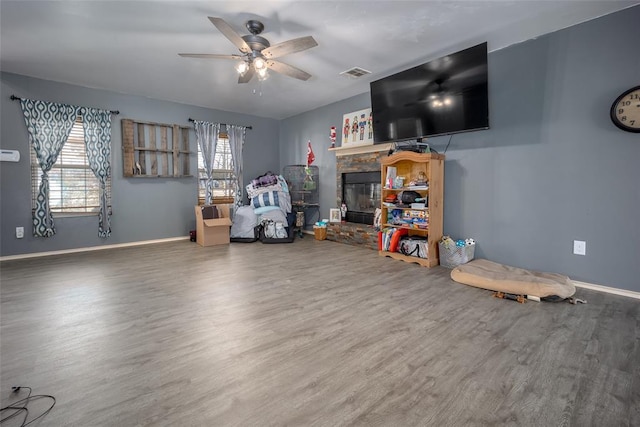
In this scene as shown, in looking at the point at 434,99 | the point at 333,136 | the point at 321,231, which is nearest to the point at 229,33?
the point at 434,99

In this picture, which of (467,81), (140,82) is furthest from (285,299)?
(140,82)

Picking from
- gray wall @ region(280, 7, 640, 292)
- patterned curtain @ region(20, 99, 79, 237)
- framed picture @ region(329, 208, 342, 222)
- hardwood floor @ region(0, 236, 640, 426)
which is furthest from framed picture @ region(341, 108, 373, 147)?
patterned curtain @ region(20, 99, 79, 237)

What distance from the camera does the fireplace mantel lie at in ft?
15.5

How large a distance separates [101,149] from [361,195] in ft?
13.9

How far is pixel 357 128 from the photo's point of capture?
512cm

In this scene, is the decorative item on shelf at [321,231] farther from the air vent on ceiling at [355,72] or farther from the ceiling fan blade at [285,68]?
the ceiling fan blade at [285,68]

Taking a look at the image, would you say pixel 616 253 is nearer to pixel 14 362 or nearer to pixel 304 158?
pixel 14 362

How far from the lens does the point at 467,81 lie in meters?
3.33

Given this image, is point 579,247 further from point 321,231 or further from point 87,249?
point 87,249

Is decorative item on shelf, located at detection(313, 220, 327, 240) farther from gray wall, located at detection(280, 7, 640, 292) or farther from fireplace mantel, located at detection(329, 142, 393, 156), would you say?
gray wall, located at detection(280, 7, 640, 292)

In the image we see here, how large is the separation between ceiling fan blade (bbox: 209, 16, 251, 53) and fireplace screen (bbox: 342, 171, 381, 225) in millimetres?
2780

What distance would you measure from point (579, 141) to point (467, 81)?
1.22 metres

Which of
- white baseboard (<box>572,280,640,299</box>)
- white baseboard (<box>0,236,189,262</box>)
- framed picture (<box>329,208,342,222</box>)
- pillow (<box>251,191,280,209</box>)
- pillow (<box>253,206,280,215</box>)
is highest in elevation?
pillow (<box>251,191,280,209</box>)

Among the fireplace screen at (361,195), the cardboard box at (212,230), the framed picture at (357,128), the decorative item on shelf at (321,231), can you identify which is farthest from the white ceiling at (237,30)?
the decorative item on shelf at (321,231)
